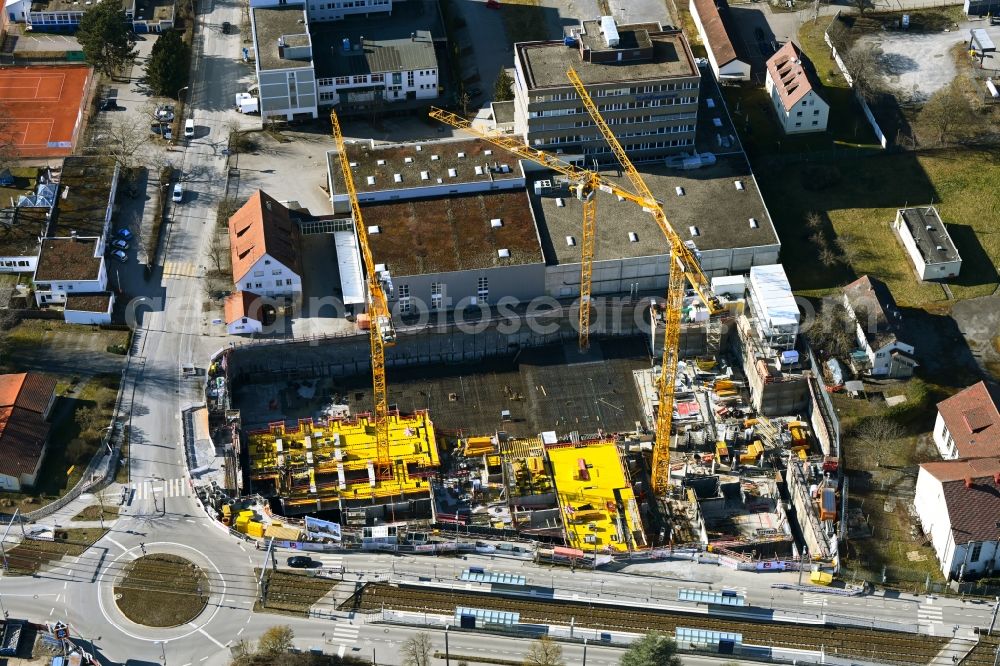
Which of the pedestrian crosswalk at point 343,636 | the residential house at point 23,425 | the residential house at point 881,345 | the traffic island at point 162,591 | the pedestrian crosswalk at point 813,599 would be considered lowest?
the pedestrian crosswalk at point 343,636

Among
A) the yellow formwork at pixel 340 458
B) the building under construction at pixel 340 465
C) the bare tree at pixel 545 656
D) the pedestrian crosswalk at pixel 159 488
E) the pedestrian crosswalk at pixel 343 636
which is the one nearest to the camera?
the bare tree at pixel 545 656

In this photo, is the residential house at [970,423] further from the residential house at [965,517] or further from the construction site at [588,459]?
the construction site at [588,459]

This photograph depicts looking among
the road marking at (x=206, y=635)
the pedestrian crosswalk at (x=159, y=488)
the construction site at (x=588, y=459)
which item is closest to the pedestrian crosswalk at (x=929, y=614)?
the construction site at (x=588, y=459)

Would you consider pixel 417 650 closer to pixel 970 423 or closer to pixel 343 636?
pixel 343 636

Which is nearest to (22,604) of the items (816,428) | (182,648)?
(182,648)

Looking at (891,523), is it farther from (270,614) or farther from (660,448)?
(270,614)

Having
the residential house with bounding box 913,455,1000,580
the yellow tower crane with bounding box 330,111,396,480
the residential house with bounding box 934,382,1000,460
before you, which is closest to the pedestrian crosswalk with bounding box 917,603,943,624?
the residential house with bounding box 913,455,1000,580

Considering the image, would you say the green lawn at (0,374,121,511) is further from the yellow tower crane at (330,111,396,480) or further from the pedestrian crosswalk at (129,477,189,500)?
the yellow tower crane at (330,111,396,480)
